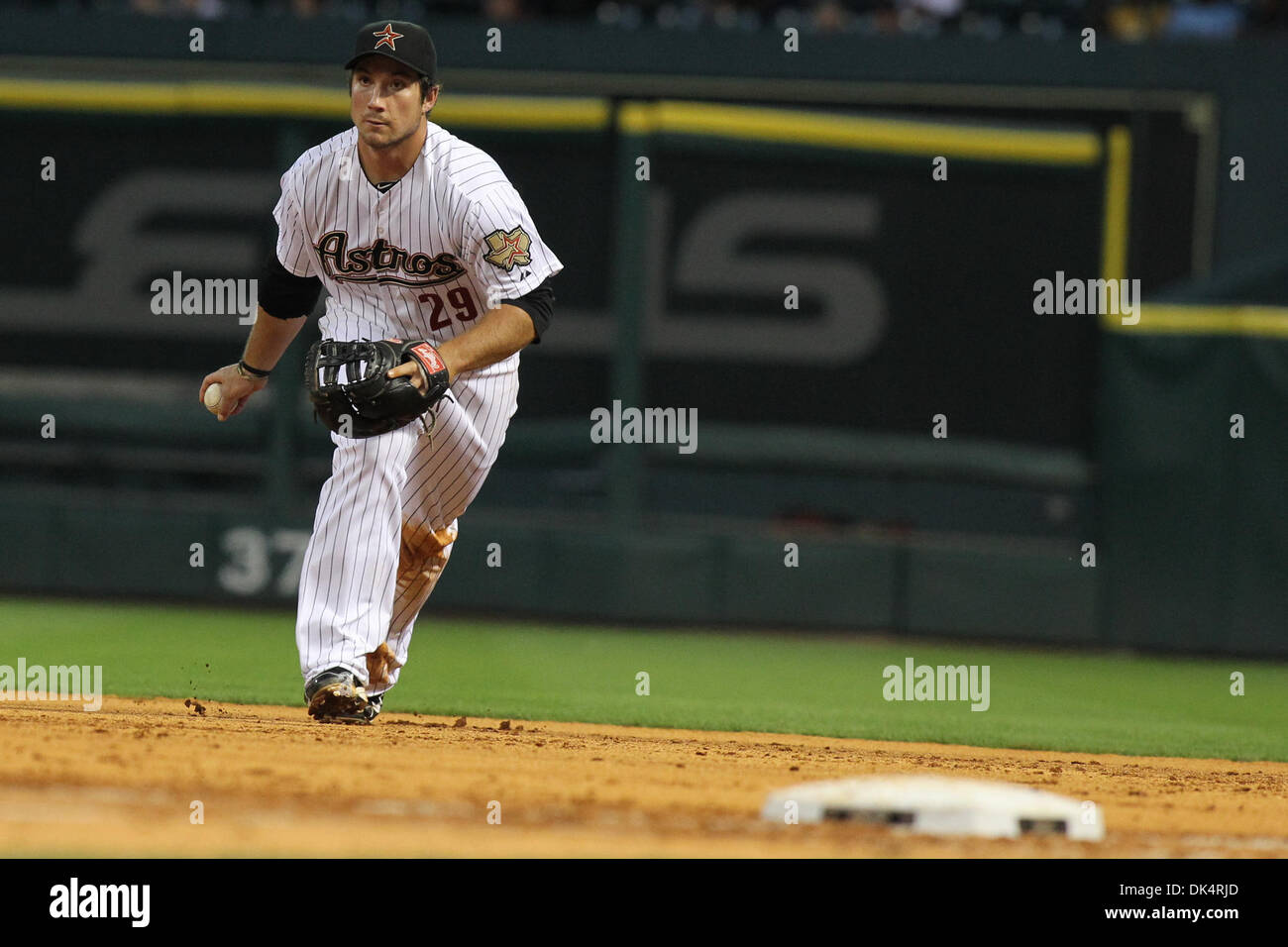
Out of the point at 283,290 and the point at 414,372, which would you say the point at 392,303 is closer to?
the point at 283,290

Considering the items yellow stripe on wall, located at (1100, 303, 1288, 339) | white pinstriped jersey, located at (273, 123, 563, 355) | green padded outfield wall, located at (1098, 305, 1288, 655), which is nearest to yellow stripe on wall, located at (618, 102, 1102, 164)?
yellow stripe on wall, located at (1100, 303, 1288, 339)

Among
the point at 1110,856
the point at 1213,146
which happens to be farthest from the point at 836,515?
the point at 1110,856

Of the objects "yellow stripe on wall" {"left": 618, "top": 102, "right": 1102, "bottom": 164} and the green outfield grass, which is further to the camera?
"yellow stripe on wall" {"left": 618, "top": 102, "right": 1102, "bottom": 164}

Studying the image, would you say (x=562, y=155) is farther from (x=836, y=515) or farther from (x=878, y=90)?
(x=836, y=515)

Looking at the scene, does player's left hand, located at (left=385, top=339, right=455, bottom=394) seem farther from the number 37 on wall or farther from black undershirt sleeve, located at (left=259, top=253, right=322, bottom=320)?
black undershirt sleeve, located at (left=259, top=253, right=322, bottom=320)

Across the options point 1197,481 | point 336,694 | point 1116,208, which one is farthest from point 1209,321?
point 336,694

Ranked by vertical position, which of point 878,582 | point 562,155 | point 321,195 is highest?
point 562,155
